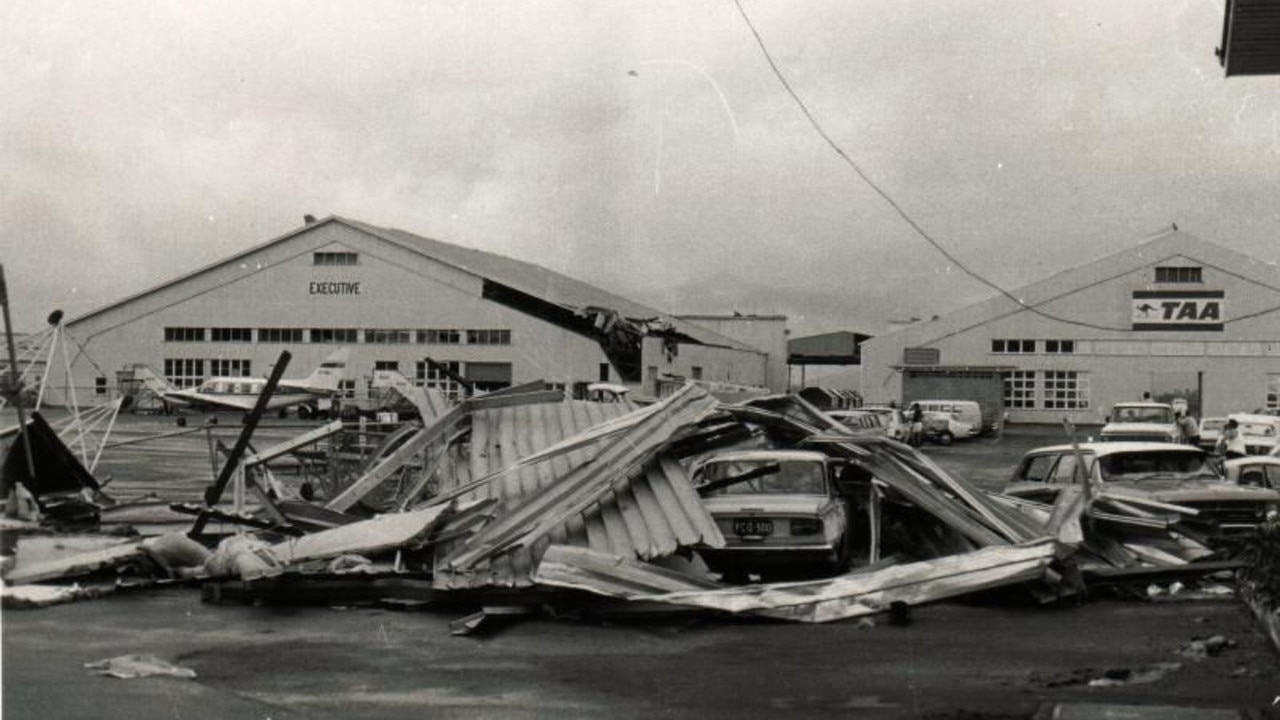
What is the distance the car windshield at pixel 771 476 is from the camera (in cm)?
1421

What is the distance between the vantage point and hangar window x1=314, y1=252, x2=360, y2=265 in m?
67.0

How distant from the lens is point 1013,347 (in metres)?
66.1

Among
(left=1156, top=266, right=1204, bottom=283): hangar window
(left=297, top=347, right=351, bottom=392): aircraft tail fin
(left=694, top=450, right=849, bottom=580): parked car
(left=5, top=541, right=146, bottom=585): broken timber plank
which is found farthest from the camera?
(left=1156, top=266, right=1204, bottom=283): hangar window

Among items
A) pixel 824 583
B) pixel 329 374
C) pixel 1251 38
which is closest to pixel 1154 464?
pixel 824 583

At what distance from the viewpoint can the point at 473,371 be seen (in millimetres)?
66688

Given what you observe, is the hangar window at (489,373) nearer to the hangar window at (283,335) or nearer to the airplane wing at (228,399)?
the airplane wing at (228,399)

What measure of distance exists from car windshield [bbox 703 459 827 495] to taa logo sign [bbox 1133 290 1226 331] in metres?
54.1

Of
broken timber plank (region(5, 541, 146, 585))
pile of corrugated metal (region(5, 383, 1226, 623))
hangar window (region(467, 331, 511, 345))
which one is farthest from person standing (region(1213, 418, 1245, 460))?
hangar window (region(467, 331, 511, 345))

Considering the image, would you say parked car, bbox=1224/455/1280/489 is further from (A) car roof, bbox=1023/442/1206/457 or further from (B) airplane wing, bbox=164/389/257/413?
(B) airplane wing, bbox=164/389/257/413

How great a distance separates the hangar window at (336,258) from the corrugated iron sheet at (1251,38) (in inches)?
2343

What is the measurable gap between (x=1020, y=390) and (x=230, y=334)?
128 ft

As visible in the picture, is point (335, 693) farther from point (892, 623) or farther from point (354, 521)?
point (354, 521)

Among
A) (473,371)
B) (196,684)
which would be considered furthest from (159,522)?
(473,371)

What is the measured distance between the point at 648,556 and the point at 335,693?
4196 millimetres
